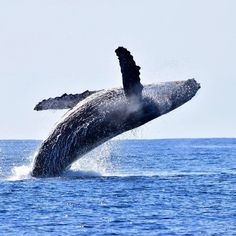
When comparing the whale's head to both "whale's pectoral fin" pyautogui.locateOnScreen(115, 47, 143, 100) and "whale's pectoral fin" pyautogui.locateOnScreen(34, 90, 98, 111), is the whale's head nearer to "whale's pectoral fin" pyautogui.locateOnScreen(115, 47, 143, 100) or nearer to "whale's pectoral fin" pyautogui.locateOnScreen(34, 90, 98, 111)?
"whale's pectoral fin" pyautogui.locateOnScreen(115, 47, 143, 100)

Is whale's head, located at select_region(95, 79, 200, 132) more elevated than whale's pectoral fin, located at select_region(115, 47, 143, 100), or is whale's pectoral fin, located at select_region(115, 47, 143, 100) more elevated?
whale's pectoral fin, located at select_region(115, 47, 143, 100)

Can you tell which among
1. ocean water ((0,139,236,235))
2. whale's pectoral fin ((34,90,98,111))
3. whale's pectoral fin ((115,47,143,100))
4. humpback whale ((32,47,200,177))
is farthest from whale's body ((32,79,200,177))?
ocean water ((0,139,236,235))

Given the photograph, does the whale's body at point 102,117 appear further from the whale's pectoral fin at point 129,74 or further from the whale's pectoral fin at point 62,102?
the whale's pectoral fin at point 129,74

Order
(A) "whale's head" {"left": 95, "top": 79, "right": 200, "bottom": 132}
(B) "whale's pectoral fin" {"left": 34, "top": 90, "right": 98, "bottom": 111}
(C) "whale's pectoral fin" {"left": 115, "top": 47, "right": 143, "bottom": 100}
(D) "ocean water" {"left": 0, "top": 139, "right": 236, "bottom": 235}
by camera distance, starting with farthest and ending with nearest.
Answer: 1. (B) "whale's pectoral fin" {"left": 34, "top": 90, "right": 98, "bottom": 111}
2. (A) "whale's head" {"left": 95, "top": 79, "right": 200, "bottom": 132}
3. (C) "whale's pectoral fin" {"left": 115, "top": 47, "right": 143, "bottom": 100}
4. (D) "ocean water" {"left": 0, "top": 139, "right": 236, "bottom": 235}

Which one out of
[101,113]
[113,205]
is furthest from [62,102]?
[113,205]

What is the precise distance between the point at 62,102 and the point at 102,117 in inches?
51.2

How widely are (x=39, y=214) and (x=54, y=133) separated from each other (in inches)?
204

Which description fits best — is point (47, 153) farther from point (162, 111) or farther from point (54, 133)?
point (162, 111)

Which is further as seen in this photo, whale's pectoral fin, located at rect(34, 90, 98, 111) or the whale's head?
whale's pectoral fin, located at rect(34, 90, 98, 111)

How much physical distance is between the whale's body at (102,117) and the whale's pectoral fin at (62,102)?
170mm

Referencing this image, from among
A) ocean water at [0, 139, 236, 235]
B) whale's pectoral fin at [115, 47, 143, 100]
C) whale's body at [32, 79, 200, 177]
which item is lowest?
ocean water at [0, 139, 236, 235]

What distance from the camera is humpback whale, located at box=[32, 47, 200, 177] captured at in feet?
86.6

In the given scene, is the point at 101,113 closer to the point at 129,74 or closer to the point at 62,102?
the point at 62,102

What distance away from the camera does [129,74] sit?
2567cm
